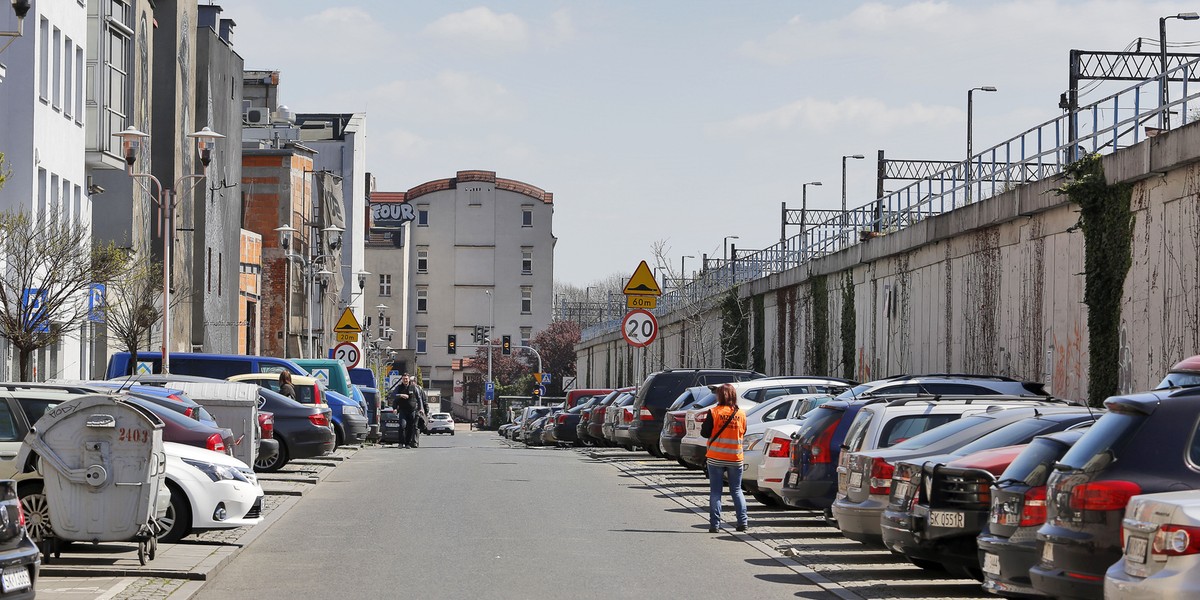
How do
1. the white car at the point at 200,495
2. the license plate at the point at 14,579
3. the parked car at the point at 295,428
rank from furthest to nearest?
1. the parked car at the point at 295,428
2. the white car at the point at 200,495
3. the license plate at the point at 14,579

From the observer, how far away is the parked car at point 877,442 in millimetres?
14078

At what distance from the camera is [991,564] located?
35.4 ft

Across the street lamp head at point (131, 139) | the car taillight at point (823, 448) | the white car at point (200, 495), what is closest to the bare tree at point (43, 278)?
the street lamp head at point (131, 139)

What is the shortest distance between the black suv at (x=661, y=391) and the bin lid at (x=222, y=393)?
11537mm

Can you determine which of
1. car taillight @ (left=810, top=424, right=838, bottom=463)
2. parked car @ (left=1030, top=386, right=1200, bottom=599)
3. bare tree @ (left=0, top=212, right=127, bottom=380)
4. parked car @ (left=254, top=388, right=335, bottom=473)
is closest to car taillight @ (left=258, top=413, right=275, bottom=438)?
parked car @ (left=254, top=388, right=335, bottom=473)

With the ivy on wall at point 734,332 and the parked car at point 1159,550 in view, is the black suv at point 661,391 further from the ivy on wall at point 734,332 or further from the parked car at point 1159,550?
the parked car at point 1159,550

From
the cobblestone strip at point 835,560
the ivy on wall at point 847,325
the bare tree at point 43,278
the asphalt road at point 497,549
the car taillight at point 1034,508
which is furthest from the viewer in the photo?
the ivy on wall at point 847,325

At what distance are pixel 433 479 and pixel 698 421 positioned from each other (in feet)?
15.2

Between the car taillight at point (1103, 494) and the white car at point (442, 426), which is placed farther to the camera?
the white car at point (442, 426)

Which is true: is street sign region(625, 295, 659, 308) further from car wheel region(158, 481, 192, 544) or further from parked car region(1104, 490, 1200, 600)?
parked car region(1104, 490, 1200, 600)

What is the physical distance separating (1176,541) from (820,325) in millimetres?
38089

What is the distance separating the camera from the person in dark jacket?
137 feet

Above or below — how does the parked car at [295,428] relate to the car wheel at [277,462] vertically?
above

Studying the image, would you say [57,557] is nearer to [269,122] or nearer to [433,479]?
[433,479]
